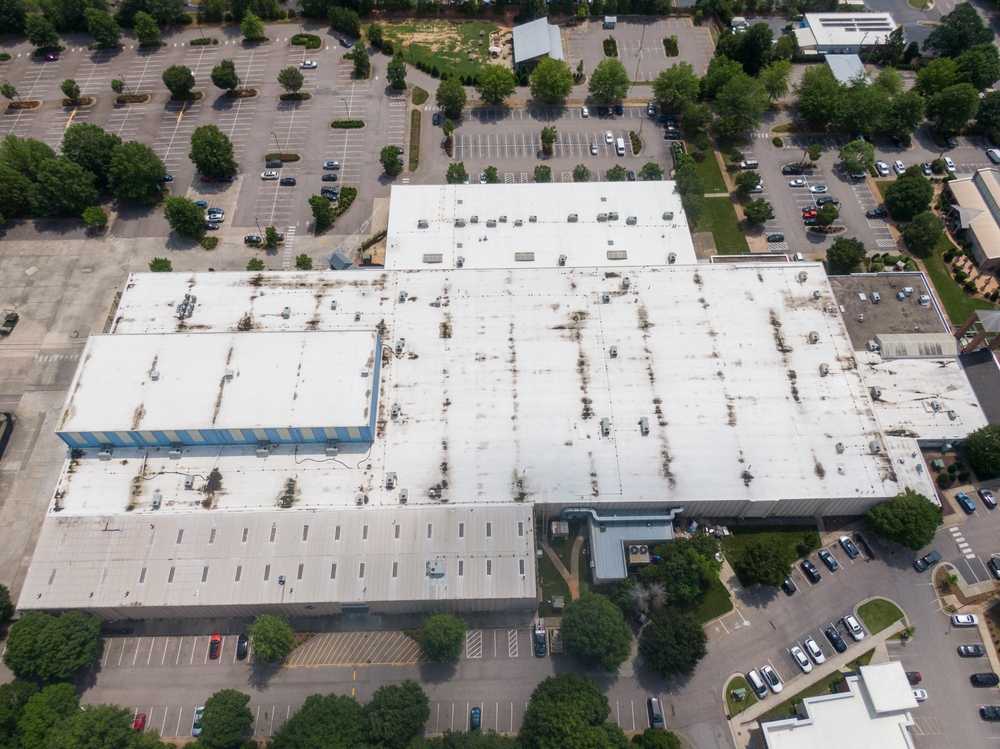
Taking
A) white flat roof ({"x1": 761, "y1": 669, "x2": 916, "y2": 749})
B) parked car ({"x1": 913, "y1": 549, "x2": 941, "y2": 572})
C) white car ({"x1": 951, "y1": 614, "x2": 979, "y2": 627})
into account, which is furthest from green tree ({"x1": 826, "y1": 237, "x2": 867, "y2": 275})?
white flat roof ({"x1": 761, "y1": 669, "x2": 916, "y2": 749})

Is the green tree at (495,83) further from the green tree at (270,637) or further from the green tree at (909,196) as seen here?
the green tree at (270,637)

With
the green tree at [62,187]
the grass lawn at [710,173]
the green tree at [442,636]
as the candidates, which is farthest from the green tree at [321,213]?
the green tree at [442,636]

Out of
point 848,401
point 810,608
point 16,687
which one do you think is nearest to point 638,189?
point 848,401

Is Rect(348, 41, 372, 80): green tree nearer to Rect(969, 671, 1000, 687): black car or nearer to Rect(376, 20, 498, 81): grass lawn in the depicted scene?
Rect(376, 20, 498, 81): grass lawn

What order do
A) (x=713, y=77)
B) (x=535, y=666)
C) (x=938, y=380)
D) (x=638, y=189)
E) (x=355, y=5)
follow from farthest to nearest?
(x=355, y=5) < (x=713, y=77) < (x=638, y=189) < (x=938, y=380) < (x=535, y=666)

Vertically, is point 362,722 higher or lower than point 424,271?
lower

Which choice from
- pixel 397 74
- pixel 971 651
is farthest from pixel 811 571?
pixel 397 74

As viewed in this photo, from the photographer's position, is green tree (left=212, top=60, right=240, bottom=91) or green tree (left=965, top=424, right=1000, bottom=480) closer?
green tree (left=965, top=424, right=1000, bottom=480)

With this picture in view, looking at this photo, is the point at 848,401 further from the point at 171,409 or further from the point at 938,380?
the point at 171,409
